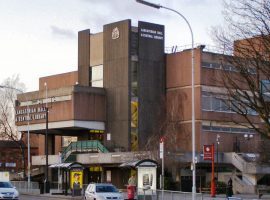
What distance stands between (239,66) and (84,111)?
55.7 meters

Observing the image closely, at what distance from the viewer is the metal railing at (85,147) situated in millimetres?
77294

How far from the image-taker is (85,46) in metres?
88.2

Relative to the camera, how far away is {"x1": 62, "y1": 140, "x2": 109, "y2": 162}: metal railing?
254 ft

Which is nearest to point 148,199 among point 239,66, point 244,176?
point 239,66

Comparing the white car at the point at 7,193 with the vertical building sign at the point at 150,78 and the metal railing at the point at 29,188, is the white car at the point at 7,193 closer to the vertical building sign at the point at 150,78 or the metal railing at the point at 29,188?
the metal railing at the point at 29,188

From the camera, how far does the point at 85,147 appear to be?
7969 cm

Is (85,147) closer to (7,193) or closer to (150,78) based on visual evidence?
(150,78)

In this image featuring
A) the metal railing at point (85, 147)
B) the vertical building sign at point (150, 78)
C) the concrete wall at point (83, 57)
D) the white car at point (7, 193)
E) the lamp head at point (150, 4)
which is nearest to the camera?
the lamp head at point (150, 4)

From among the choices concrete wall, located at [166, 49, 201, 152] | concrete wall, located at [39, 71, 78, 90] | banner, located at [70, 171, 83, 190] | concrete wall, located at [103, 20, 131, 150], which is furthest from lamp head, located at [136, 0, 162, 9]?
concrete wall, located at [39, 71, 78, 90]

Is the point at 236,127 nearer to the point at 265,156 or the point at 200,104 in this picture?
the point at 200,104

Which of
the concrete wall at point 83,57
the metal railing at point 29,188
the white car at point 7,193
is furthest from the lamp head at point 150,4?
the concrete wall at point 83,57

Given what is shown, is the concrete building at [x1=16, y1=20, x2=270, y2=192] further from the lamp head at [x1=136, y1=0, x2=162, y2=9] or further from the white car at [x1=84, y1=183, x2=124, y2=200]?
the lamp head at [x1=136, y1=0, x2=162, y2=9]

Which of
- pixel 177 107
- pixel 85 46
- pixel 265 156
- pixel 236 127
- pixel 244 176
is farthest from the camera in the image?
pixel 85 46

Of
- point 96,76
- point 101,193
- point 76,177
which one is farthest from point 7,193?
point 96,76
